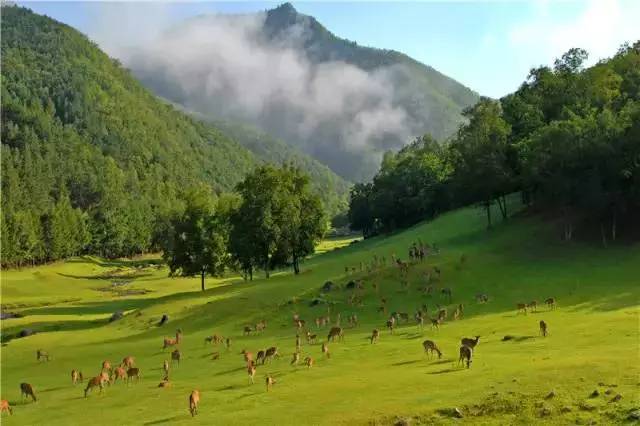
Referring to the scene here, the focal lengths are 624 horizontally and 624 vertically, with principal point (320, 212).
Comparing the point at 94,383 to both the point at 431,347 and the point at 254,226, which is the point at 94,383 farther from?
the point at 254,226

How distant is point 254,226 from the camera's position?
3184 inches

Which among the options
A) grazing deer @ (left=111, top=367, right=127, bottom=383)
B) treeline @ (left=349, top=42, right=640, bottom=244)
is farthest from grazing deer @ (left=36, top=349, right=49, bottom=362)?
treeline @ (left=349, top=42, right=640, bottom=244)

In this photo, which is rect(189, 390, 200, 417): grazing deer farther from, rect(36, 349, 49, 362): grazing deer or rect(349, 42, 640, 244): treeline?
rect(349, 42, 640, 244): treeline

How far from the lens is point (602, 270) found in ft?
193

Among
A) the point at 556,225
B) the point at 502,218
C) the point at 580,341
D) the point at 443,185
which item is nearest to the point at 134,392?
the point at 580,341

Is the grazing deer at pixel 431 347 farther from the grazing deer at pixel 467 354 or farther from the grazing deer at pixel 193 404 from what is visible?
the grazing deer at pixel 193 404

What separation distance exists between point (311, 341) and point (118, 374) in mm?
13579

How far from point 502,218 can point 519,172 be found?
1081 centimetres

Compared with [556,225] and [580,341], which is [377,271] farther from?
[580,341]

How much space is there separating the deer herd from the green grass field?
593 millimetres

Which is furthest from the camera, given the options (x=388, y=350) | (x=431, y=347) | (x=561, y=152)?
(x=561, y=152)

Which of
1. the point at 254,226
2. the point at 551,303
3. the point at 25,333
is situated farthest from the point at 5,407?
the point at 254,226

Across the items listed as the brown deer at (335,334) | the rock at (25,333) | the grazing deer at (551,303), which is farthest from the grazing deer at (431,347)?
the rock at (25,333)

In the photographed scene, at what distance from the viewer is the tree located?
3383 inches
